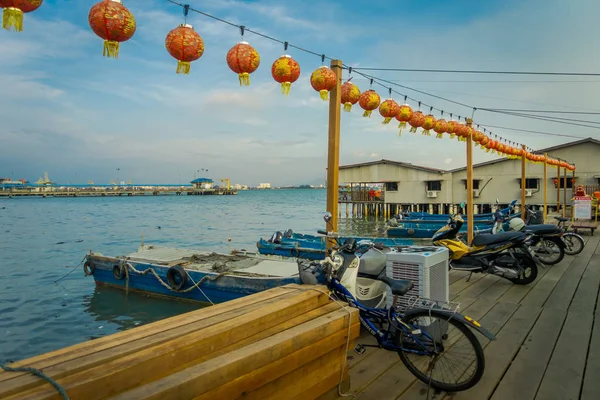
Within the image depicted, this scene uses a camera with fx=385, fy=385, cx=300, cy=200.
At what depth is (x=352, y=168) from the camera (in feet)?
107

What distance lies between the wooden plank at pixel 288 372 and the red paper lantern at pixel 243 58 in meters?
3.72

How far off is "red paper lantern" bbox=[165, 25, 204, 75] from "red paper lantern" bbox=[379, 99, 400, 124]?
4006mm

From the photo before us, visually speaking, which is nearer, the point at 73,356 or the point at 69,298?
the point at 73,356

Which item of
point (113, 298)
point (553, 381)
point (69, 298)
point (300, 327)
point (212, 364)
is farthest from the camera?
point (69, 298)

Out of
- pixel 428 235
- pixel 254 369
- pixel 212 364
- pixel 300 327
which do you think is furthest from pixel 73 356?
pixel 428 235

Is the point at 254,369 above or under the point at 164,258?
above

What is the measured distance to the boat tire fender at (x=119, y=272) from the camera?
10158 millimetres

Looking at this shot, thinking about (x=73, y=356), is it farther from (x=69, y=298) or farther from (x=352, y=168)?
(x=352, y=168)

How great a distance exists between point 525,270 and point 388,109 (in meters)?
3.67

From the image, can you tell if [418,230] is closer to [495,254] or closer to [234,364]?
[495,254]

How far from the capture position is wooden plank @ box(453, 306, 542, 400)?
9.17 feet

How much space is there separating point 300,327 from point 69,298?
11.2 metres

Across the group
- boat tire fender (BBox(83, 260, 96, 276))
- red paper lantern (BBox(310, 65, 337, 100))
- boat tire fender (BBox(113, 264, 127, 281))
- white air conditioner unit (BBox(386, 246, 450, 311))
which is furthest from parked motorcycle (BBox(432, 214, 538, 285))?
boat tire fender (BBox(83, 260, 96, 276))

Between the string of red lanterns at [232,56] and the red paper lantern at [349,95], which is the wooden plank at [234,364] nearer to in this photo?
the string of red lanterns at [232,56]
